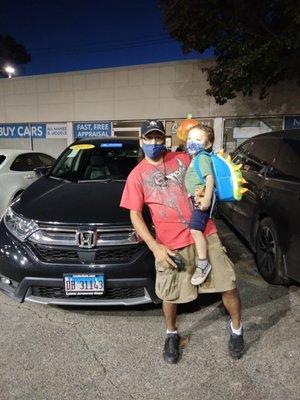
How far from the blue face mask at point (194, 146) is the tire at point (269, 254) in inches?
67.2

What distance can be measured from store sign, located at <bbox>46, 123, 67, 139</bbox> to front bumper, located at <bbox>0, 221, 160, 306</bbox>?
1302 centimetres

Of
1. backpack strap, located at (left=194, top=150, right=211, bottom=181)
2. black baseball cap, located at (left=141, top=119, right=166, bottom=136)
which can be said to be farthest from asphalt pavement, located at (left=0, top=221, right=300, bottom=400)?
black baseball cap, located at (left=141, top=119, right=166, bottom=136)

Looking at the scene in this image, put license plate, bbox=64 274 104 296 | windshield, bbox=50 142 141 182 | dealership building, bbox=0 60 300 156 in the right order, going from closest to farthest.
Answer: license plate, bbox=64 274 104 296
windshield, bbox=50 142 141 182
dealership building, bbox=0 60 300 156

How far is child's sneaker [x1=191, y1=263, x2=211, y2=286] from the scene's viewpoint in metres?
2.67

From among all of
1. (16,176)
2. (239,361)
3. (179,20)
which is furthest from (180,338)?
(179,20)

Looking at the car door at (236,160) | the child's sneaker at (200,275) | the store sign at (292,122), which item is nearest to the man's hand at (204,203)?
the child's sneaker at (200,275)

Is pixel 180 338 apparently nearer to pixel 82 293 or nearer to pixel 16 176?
pixel 82 293

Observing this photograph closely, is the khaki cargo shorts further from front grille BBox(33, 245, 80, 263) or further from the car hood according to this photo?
front grille BBox(33, 245, 80, 263)

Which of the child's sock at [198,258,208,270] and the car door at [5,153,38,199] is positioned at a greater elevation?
the car door at [5,153,38,199]

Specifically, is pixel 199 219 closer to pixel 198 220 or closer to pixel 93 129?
pixel 198 220

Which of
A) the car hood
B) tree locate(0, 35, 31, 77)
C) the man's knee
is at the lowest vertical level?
the man's knee

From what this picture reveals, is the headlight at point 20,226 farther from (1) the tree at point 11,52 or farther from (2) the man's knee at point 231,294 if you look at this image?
(1) the tree at point 11,52

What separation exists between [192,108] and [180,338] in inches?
433

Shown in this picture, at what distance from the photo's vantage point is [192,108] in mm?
13188
